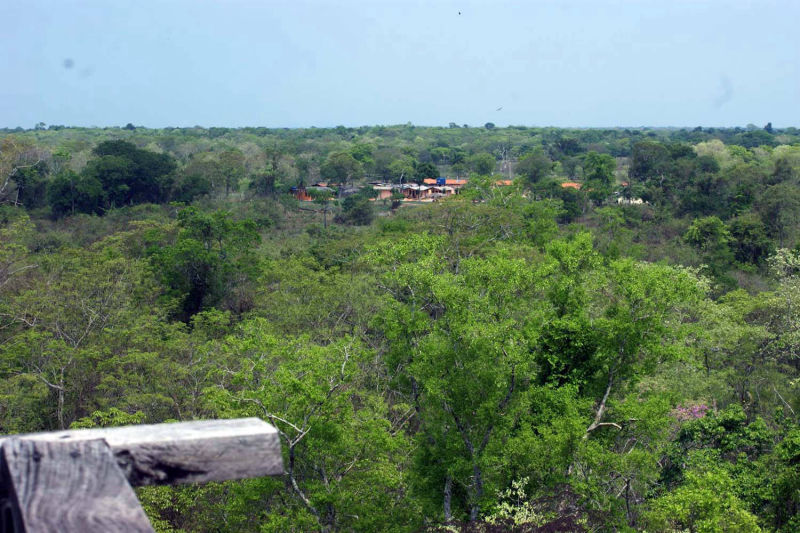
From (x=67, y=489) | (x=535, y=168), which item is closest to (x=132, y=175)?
(x=535, y=168)

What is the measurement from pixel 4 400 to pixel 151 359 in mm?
2486

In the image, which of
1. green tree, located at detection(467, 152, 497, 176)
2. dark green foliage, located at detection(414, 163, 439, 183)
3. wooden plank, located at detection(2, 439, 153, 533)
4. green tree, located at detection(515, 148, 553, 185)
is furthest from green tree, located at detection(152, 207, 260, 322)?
green tree, located at detection(467, 152, 497, 176)

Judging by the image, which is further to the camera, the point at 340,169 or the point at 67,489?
the point at 340,169

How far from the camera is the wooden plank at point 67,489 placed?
3.69ft

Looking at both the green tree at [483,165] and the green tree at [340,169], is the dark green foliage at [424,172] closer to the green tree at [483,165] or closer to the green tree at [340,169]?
the green tree at [483,165]

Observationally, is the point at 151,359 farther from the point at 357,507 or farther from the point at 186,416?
the point at 357,507

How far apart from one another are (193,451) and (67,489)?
0.26 m

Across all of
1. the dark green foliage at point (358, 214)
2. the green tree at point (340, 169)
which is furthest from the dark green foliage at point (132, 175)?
the green tree at point (340, 169)

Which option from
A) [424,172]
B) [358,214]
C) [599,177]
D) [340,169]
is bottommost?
[358,214]

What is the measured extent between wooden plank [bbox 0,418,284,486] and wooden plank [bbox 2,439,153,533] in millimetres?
97

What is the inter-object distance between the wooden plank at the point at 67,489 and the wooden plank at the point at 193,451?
0.32ft

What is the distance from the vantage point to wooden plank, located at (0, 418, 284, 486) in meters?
1.33

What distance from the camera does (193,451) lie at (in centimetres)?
137

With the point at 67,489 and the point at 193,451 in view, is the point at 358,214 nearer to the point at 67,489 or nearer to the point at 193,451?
the point at 193,451
